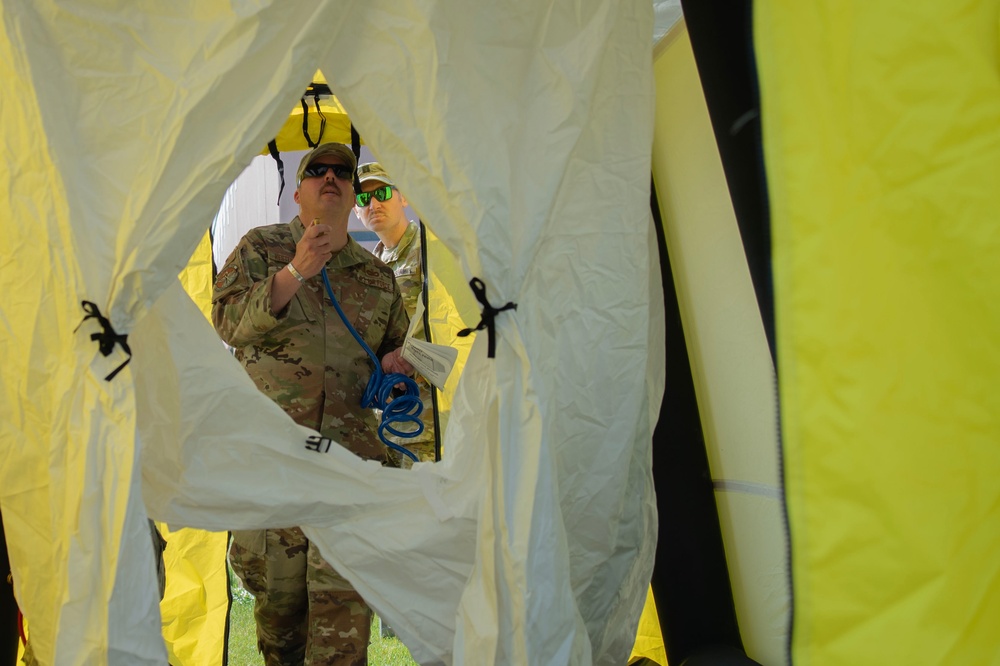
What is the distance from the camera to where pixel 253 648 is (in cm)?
277

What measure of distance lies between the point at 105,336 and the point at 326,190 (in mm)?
993

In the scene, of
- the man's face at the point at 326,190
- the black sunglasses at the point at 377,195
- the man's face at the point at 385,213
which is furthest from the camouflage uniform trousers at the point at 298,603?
the man's face at the point at 385,213

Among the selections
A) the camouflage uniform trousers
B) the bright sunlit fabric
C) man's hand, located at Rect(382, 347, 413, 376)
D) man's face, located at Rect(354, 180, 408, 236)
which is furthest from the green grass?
man's face, located at Rect(354, 180, 408, 236)

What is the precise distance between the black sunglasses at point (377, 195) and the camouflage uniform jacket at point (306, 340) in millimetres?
695

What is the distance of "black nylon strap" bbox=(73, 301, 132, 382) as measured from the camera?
3.39ft

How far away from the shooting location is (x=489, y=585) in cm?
112

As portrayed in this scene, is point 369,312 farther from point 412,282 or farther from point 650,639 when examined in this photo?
point 650,639

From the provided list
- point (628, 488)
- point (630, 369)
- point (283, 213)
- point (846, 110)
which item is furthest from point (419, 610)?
point (283, 213)

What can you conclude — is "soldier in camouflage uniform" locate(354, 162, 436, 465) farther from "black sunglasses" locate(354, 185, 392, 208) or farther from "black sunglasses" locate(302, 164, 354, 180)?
"black sunglasses" locate(302, 164, 354, 180)

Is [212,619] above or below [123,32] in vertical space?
below

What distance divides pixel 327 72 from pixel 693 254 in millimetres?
866

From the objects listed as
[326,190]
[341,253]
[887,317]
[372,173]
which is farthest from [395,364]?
[887,317]

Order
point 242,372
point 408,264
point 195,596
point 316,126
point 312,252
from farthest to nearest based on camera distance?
point 408,264 → point 316,126 → point 195,596 → point 312,252 → point 242,372

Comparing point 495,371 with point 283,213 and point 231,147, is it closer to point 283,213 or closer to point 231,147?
point 231,147
